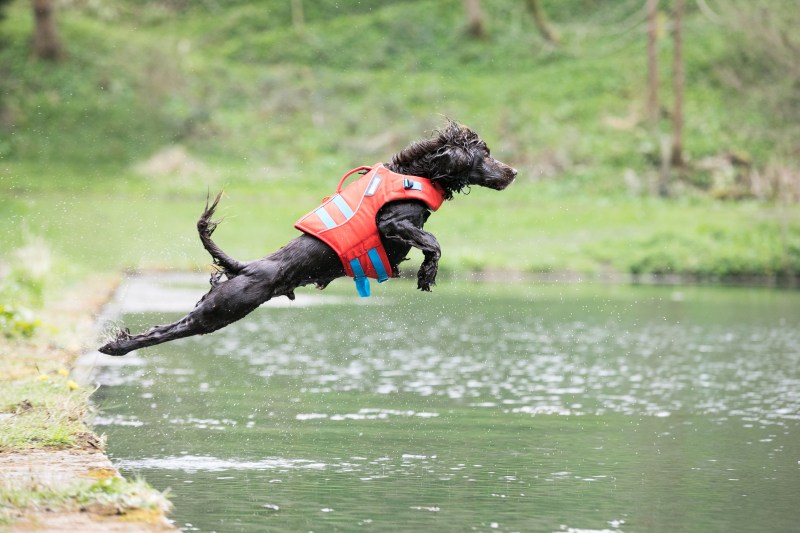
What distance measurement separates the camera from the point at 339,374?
13.5 m

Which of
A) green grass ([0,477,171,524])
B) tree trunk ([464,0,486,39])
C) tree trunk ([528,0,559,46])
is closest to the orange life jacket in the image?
green grass ([0,477,171,524])

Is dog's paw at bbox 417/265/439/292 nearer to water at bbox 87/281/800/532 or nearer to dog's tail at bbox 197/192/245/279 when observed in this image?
dog's tail at bbox 197/192/245/279

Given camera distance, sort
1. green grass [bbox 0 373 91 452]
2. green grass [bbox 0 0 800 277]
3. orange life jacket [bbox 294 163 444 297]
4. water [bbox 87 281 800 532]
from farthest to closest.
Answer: green grass [bbox 0 0 800 277] → orange life jacket [bbox 294 163 444 297] → green grass [bbox 0 373 91 452] → water [bbox 87 281 800 532]

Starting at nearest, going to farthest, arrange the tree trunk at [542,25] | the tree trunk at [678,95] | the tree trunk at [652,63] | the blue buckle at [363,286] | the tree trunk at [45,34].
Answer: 1. the blue buckle at [363,286]
2. the tree trunk at [678,95]
3. the tree trunk at [652,63]
4. the tree trunk at [45,34]
5. the tree trunk at [542,25]

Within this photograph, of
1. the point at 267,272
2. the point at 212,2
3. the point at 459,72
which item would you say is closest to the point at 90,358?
the point at 267,272

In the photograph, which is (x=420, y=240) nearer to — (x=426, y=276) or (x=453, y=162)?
(x=426, y=276)

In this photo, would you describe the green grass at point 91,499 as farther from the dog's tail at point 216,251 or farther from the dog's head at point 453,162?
the dog's head at point 453,162

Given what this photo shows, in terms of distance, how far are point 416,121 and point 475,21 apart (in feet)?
27.6

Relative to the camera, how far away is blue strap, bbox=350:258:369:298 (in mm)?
8297

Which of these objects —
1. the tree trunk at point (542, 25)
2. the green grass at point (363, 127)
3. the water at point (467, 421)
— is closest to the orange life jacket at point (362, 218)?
the water at point (467, 421)

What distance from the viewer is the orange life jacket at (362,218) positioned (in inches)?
323

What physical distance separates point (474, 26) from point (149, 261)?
940 inches

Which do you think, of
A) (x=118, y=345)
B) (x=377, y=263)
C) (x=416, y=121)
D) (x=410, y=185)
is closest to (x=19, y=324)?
(x=118, y=345)

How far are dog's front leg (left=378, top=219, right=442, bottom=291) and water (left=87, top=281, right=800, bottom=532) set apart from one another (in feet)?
4.87
